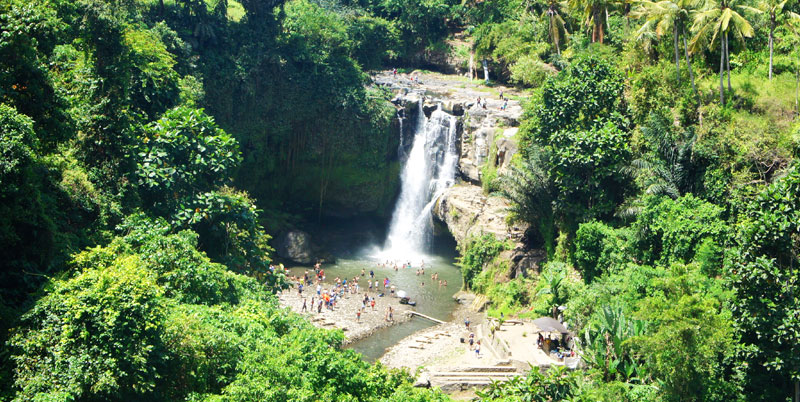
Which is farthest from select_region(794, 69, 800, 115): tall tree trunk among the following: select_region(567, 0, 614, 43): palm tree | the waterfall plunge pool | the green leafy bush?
the waterfall plunge pool

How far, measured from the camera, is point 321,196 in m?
46.7

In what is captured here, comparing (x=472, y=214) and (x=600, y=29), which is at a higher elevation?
(x=600, y=29)

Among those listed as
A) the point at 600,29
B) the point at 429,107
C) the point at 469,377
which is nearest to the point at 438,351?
the point at 469,377

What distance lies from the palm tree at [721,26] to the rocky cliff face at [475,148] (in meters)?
11.4

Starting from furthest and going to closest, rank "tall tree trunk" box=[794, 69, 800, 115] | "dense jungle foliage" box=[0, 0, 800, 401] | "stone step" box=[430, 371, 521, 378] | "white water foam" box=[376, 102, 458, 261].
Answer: "white water foam" box=[376, 102, 458, 261], "tall tree trunk" box=[794, 69, 800, 115], "stone step" box=[430, 371, 521, 378], "dense jungle foliage" box=[0, 0, 800, 401]

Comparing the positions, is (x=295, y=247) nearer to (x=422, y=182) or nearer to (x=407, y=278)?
(x=407, y=278)

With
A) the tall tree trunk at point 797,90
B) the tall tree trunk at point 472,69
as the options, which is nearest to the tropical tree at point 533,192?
the tall tree trunk at point 797,90

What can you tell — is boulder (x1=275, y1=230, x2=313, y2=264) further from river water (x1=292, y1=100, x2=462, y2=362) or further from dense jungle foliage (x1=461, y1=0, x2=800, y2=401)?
dense jungle foliage (x1=461, y1=0, x2=800, y2=401)

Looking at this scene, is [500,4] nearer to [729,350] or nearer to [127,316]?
[729,350]

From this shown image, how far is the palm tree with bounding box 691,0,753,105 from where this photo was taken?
88.2 feet

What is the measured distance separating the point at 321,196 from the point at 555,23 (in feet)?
66.2

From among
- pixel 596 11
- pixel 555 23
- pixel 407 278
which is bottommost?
pixel 407 278

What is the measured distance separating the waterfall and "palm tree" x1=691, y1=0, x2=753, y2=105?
18020 millimetres

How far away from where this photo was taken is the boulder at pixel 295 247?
40.7 m
